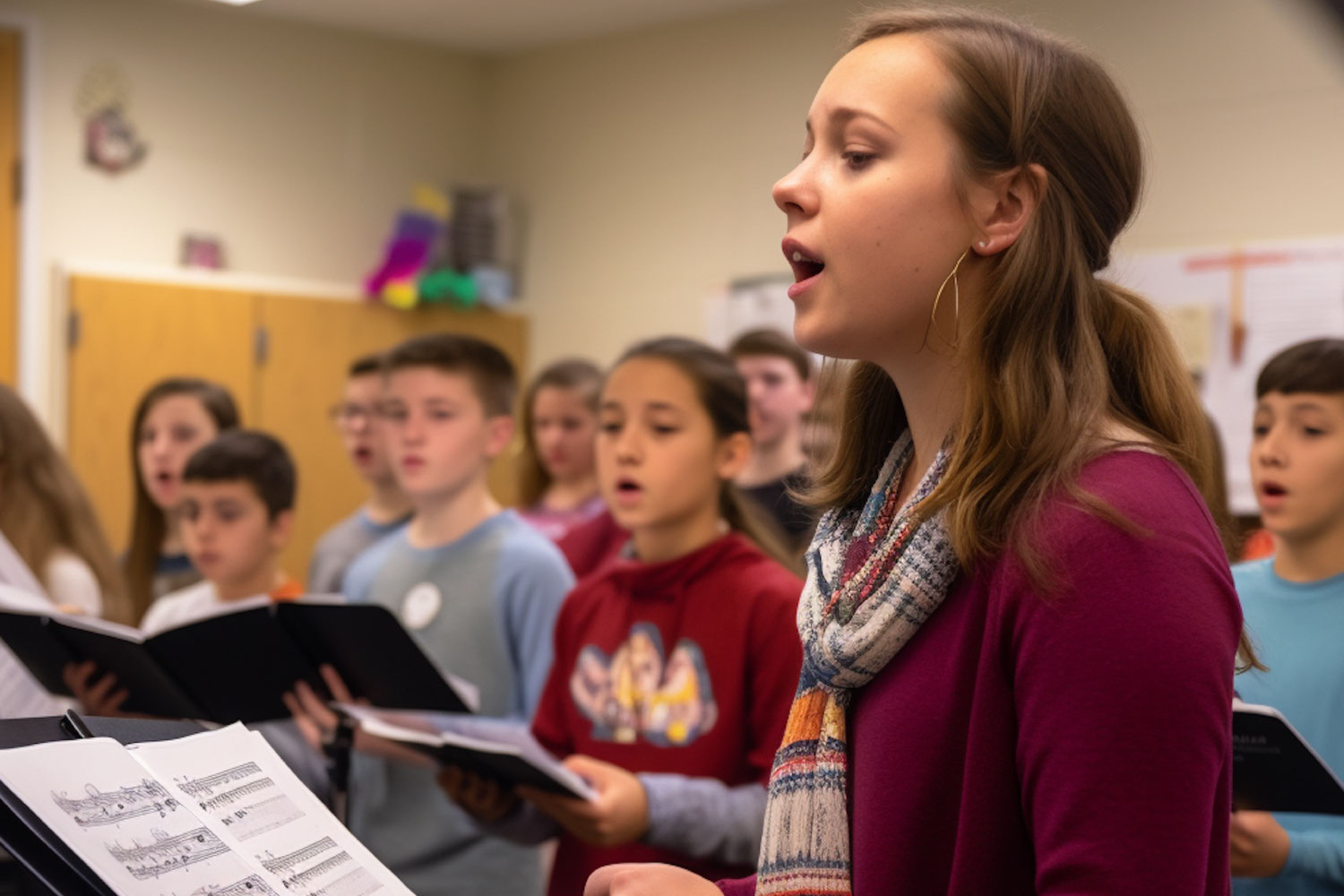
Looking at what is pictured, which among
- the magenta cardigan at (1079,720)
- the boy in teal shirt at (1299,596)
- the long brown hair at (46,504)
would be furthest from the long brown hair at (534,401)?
the magenta cardigan at (1079,720)

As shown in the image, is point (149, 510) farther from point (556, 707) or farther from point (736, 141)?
point (736, 141)

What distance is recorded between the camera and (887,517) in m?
1.14

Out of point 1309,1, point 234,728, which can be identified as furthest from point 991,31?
point 234,728

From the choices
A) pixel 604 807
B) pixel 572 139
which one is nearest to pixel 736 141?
pixel 572 139

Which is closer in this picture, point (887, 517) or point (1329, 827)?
point (887, 517)

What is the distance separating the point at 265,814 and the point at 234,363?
14.9ft

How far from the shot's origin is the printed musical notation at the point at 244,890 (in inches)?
40.0

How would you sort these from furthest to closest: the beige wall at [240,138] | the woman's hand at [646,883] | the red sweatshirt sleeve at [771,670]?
the beige wall at [240,138]
the red sweatshirt sleeve at [771,670]
the woman's hand at [646,883]

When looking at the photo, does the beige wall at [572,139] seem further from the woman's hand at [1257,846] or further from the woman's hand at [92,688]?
the woman's hand at [92,688]

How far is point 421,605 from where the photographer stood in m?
2.68

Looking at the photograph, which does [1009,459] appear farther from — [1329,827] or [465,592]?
[465,592]

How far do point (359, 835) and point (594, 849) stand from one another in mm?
571

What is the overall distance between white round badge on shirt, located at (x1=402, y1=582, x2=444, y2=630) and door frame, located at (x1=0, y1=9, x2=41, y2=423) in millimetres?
3066

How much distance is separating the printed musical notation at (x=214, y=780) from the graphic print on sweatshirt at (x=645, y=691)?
100 cm
